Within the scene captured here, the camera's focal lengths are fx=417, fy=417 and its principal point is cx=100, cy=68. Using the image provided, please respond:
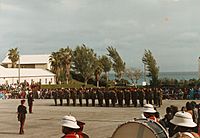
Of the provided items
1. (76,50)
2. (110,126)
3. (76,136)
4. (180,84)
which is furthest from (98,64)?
(76,136)

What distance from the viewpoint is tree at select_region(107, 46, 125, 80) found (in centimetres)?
7731

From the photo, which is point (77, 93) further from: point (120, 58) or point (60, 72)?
point (60, 72)

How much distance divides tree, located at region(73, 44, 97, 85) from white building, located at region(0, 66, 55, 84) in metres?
6.62

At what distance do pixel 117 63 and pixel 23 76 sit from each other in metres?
18.0

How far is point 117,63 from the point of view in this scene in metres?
78.4

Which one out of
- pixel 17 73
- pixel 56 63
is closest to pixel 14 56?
pixel 56 63

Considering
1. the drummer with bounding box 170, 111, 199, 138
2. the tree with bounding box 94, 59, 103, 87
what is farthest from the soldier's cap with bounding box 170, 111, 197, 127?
the tree with bounding box 94, 59, 103, 87

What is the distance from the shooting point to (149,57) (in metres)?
70.5

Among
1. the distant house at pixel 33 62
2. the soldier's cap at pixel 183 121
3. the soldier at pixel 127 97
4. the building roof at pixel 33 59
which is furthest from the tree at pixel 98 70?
the soldier's cap at pixel 183 121

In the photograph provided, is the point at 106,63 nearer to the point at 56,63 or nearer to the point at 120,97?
the point at 56,63

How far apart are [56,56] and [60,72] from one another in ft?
14.4

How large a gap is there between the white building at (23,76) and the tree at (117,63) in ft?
52.0

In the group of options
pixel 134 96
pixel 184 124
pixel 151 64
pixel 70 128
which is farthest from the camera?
pixel 151 64

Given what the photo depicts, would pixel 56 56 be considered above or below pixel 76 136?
Answer: above
